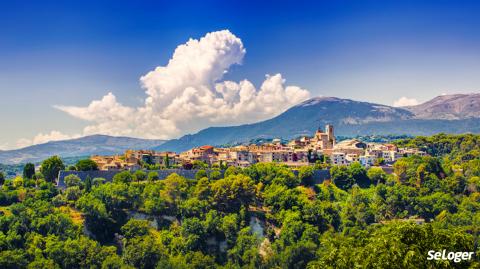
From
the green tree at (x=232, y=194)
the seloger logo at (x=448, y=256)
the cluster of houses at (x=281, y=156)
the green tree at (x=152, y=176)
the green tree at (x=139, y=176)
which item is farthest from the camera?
the cluster of houses at (x=281, y=156)

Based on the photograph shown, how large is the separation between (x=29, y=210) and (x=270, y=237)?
64.5ft

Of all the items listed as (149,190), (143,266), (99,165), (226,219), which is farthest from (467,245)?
(99,165)

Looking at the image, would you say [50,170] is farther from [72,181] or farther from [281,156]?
[281,156]

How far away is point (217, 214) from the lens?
149 ft

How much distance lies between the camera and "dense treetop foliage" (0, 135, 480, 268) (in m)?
37.7

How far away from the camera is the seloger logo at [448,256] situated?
13.0 meters

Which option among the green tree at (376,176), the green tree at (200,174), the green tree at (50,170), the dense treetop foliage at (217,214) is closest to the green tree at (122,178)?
the dense treetop foliage at (217,214)

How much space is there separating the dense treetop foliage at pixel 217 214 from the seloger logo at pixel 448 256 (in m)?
18.9

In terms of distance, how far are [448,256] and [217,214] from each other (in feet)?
109

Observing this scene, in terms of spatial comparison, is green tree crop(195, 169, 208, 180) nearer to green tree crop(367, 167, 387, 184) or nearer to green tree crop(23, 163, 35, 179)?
green tree crop(23, 163, 35, 179)

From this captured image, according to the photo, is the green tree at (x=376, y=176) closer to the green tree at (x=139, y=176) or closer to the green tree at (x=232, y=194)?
the green tree at (x=232, y=194)

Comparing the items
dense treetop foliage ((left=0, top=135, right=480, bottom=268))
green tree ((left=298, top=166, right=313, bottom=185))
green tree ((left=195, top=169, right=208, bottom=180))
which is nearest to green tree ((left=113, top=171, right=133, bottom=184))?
dense treetop foliage ((left=0, top=135, right=480, bottom=268))

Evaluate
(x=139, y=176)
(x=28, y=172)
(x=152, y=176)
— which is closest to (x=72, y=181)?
(x=139, y=176)

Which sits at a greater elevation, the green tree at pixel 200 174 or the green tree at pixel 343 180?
the green tree at pixel 200 174
